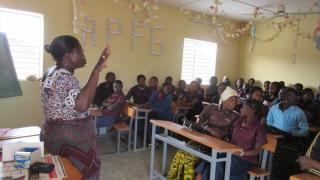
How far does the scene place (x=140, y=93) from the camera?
5738mm

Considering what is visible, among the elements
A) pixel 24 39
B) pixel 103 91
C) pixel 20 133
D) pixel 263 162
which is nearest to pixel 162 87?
pixel 103 91

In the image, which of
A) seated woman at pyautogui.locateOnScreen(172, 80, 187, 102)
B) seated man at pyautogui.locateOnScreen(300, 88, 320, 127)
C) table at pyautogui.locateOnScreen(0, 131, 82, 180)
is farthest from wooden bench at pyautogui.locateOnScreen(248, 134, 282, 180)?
seated woman at pyautogui.locateOnScreen(172, 80, 187, 102)

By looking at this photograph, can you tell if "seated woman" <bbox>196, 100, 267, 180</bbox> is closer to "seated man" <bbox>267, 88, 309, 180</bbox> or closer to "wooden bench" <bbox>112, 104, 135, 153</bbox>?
"seated man" <bbox>267, 88, 309, 180</bbox>

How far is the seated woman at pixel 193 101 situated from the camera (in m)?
5.64

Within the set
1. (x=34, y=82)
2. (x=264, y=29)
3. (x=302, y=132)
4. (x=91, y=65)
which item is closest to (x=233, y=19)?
(x=264, y=29)

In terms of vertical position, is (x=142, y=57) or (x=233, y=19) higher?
(x=233, y=19)

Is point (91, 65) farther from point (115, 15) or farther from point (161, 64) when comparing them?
point (161, 64)

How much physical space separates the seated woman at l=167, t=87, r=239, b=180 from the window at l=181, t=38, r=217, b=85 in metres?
3.76

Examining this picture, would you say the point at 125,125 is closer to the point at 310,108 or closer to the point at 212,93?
the point at 212,93

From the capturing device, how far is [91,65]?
5.43m

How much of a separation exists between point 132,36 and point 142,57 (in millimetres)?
519

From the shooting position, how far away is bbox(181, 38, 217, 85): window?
7034 mm

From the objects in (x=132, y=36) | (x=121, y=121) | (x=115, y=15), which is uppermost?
(x=115, y=15)

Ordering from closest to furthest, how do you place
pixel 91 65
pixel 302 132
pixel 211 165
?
1. pixel 211 165
2. pixel 302 132
3. pixel 91 65
